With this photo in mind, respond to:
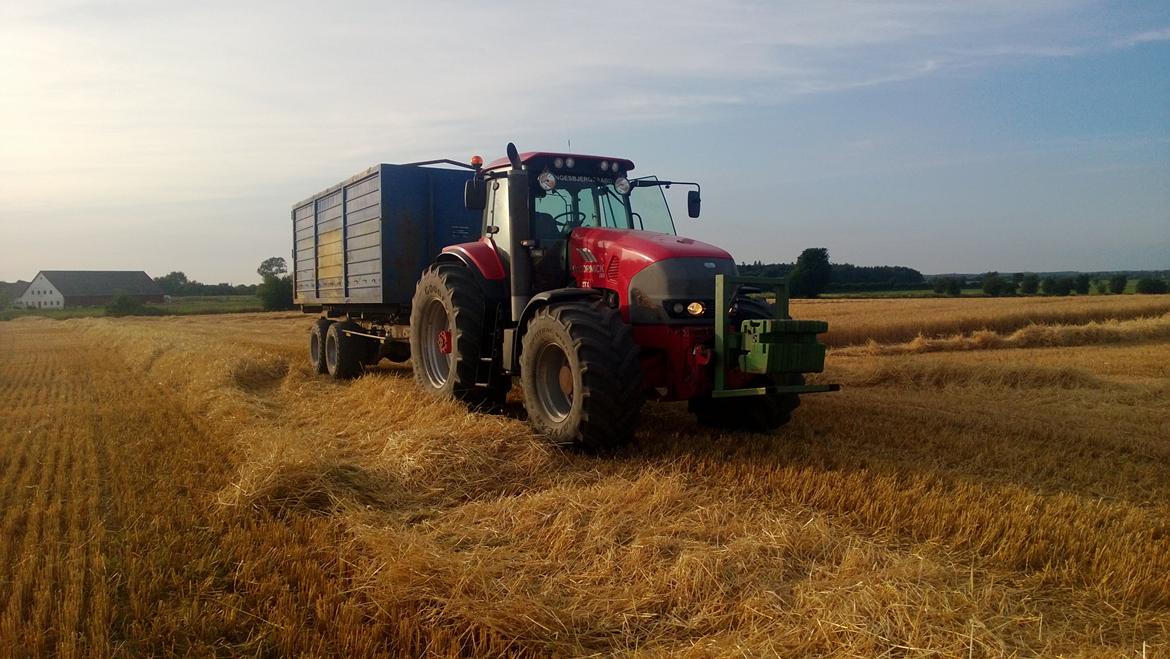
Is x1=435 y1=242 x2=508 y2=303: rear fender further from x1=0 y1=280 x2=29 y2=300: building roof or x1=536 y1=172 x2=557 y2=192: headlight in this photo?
x1=0 y1=280 x2=29 y2=300: building roof

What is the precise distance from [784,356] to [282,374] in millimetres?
9535

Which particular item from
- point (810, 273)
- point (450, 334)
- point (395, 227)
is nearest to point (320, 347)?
point (395, 227)

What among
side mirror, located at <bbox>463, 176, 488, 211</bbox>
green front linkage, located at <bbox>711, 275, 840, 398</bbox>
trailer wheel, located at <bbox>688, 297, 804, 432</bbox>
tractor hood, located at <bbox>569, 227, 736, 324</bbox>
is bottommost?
trailer wheel, located at <bbox>688, 297, 804, 432</bbox>

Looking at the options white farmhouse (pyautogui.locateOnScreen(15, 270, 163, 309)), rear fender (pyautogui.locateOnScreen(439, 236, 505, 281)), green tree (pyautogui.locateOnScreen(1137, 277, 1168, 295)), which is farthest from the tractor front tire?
white farmhouse (pyautogui.locateOnScreen(15, 270, 163, 309))

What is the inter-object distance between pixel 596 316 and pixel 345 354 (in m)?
6.58

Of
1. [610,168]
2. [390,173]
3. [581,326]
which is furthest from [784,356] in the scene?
[390,173]

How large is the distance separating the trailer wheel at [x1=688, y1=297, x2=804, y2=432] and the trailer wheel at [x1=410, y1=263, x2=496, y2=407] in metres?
2.12

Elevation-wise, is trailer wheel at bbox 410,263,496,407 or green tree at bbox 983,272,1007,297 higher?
green tree at bbox 983,272,1007,297

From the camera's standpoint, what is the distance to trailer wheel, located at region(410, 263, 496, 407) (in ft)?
25.5

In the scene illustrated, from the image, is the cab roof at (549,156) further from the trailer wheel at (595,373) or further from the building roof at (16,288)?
the building roof at (16,288)

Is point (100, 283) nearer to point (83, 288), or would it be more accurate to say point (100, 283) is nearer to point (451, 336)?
point (83, 288)

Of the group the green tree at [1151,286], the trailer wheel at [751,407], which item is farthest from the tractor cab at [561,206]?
the green tree at [1151,286]

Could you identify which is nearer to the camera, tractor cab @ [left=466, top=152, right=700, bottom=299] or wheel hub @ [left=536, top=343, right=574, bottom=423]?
wheel hub @ [left=536, top=343, right=574, bottom=423]

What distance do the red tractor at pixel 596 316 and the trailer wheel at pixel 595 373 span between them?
0.01 m
